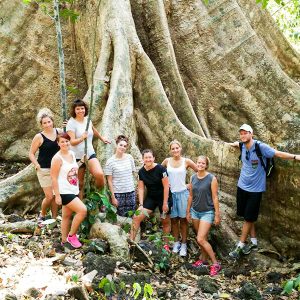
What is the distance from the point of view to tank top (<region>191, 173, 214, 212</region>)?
6.35m

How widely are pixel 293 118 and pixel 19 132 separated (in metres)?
4.68

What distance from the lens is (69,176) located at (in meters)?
5.49

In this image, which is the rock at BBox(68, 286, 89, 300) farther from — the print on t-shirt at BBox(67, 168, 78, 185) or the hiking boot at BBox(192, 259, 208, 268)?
the hiking boot at BBox(192, 259, 208, 268)

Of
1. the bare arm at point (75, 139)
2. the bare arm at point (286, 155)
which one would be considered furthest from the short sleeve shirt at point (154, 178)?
the bare arm at point (286, 155)

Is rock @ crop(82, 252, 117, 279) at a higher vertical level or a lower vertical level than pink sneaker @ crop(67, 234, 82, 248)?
lower

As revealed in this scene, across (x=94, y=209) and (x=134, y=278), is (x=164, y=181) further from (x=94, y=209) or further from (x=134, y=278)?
(x=134, y=278)

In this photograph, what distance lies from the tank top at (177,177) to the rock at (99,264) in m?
1.67

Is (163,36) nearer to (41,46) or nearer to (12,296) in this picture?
(41,46)

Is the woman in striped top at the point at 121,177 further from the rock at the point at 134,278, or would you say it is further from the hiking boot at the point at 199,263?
the rock at the point at 134,278

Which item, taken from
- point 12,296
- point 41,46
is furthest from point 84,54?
point 12,296

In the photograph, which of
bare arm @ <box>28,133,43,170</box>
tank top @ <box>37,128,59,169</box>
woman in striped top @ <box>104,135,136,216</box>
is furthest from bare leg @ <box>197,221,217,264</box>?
bare arm @ <box>28,133,43,170</box>

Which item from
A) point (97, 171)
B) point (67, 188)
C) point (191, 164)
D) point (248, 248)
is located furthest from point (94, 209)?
point (248, 248)

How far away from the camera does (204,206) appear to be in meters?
6.38

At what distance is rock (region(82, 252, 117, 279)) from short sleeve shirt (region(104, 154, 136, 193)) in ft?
4.43
